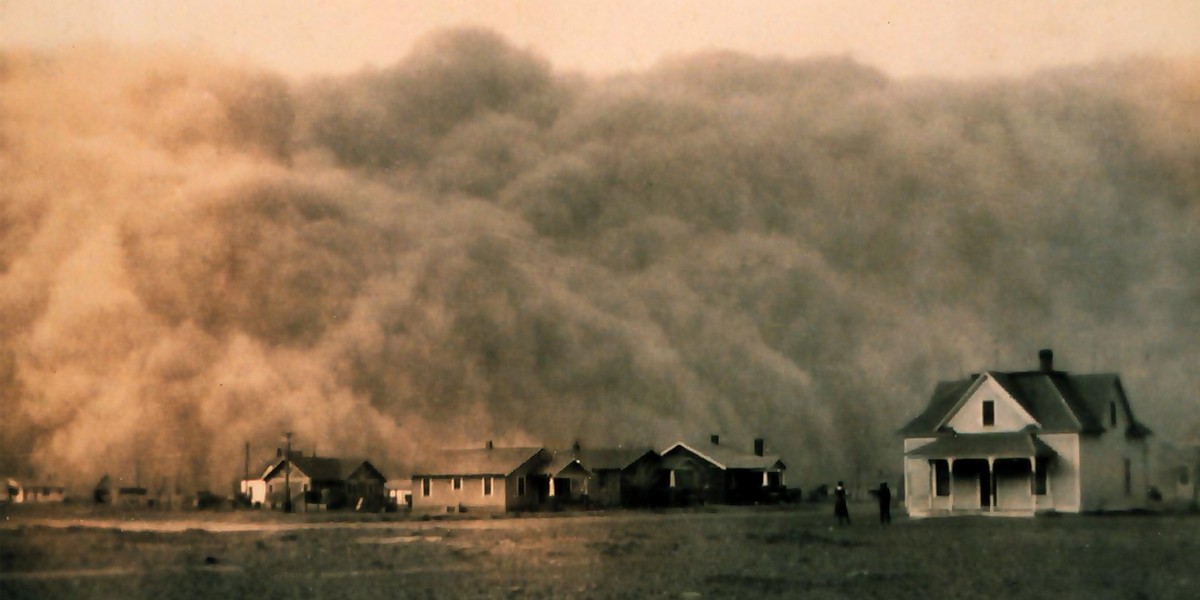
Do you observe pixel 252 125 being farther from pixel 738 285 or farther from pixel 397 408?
pixel 738 285

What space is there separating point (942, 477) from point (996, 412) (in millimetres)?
789

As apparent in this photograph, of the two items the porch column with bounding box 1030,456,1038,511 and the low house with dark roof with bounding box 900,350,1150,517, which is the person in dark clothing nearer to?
the low house with dark roof with bounding box 900,350,1150,517

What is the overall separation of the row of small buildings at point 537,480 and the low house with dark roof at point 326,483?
1 centimetres

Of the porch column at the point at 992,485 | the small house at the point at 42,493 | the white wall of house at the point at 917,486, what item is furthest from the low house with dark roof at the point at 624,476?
the small house at the point at 42,493

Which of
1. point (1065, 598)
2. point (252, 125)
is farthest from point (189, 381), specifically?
point (1065, 598)

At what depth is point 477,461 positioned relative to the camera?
13.8 meters

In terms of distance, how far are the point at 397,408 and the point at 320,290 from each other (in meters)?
1.38

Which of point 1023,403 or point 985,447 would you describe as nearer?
point 1023,403

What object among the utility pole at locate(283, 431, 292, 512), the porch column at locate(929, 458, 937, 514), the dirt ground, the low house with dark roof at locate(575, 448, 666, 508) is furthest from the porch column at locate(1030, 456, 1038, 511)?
the utility pole at locate(283, 431, 292, 512)

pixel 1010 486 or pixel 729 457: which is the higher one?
pixel 729 457

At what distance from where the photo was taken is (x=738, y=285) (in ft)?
41.8

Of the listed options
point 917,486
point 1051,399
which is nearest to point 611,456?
point 917,486

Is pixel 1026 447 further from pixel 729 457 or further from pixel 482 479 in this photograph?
pixel 482 479

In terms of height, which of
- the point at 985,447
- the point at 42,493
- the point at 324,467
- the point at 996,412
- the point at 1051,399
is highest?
the point at 1051,399
